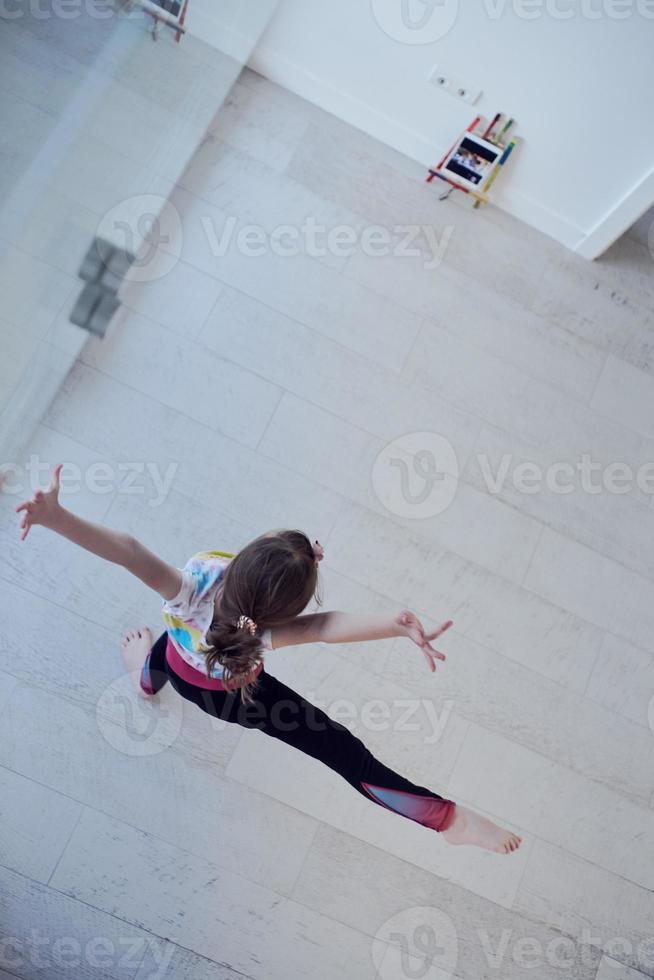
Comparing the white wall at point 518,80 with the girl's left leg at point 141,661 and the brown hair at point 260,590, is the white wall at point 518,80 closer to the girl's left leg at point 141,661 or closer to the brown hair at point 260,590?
the brown hair at point 260,590

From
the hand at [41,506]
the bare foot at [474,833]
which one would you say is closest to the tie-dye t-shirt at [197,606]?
the hand at [41,506]

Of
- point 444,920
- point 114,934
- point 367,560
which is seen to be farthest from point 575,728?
point 114,934

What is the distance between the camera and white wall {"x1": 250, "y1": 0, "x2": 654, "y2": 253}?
7.91 ft

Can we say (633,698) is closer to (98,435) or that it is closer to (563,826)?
(563,826)

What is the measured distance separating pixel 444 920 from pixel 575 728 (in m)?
0.69

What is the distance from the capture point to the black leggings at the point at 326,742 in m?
1.92

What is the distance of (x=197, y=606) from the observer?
5.65ft

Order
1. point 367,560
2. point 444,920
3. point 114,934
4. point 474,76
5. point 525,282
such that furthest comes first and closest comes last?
point 525,282 → point 474,76 → point 367,560 → point 444,920 → point 114,934

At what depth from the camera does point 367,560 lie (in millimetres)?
2416

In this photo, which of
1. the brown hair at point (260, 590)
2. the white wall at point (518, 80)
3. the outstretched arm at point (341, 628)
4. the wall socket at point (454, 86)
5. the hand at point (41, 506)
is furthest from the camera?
the wall socket at point (454, 86)

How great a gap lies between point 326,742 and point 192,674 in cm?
39

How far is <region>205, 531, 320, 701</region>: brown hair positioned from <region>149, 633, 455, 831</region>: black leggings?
0.32m

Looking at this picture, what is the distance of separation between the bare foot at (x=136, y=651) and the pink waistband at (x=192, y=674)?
1.20ft

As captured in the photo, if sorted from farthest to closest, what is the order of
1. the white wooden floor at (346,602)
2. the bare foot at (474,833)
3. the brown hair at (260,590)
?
the white wooden floor at (346,602) → the bare foot at (474,833) → the brown hair at (260,590)
